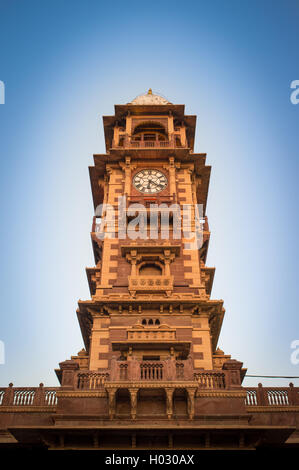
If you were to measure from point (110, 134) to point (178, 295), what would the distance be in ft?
58.0

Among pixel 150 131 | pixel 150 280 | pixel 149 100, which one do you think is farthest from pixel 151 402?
pixel 149 100

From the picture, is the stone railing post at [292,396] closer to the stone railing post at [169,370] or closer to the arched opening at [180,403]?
the arched opening at [180,403]

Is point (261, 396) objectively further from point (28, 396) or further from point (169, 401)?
point (28, 396)

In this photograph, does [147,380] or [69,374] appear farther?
[69,374]

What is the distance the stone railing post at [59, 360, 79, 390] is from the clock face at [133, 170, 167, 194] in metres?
14.4

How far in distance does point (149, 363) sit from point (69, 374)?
10.8 ft

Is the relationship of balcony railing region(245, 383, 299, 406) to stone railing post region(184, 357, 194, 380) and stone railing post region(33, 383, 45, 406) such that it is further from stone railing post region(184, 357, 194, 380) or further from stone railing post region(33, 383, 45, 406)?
stone railing post region(33, 383, 45, 406)

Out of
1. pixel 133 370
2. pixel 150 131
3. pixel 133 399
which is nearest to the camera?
pixel 133 399

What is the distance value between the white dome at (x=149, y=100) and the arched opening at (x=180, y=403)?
2573 cm

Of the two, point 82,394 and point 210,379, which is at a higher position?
point 210,379

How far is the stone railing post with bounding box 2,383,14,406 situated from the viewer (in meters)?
20.1

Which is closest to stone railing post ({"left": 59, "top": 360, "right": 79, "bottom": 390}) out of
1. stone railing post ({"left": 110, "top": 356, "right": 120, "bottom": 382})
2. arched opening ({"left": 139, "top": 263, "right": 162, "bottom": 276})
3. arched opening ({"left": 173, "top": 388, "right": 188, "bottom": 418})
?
stone railing post ({"left": 110, "top": 356, "right": 120, "bottom": 382})

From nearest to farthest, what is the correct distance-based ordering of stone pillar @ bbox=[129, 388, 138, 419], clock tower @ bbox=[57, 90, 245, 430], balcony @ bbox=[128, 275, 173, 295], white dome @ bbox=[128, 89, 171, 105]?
stone pillar @ bbox=[129, 388, 138, 419] → clock tower @ bbox=[57, 90, 245, 430] → balcony @ bbox=[128, 275, 173, 295] → white dome @ bbox=[128, 89, 171, 105]

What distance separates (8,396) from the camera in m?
20.3
